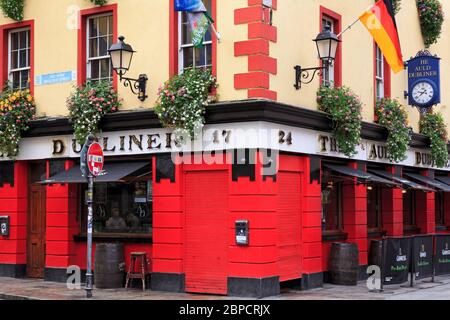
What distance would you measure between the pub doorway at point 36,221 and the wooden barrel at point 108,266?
2656mm

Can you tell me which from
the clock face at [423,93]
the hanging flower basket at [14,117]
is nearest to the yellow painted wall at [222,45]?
the hanging flower basket at [14,117]

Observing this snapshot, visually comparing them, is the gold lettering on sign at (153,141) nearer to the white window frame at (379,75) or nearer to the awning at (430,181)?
the white window frame at (379,75)

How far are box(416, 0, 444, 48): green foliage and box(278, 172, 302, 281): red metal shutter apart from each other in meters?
8.73

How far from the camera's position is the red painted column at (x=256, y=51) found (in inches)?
561

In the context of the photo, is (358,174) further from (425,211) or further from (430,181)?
(425,211)

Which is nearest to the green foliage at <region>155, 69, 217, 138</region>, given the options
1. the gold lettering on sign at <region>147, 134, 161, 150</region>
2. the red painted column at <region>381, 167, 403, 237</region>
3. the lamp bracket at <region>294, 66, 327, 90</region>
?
the gold lettering on sign at <region>147, 134, 161, 150</region>

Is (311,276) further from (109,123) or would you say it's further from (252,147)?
(109,123)

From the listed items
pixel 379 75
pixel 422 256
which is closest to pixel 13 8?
Answer: pixel 379 75

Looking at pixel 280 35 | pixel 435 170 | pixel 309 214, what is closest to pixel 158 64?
pixel 280 35

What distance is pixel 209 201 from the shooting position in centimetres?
1484

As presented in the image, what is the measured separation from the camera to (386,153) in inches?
744

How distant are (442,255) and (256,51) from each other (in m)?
6.99

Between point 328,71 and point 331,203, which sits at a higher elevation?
point 328,71
